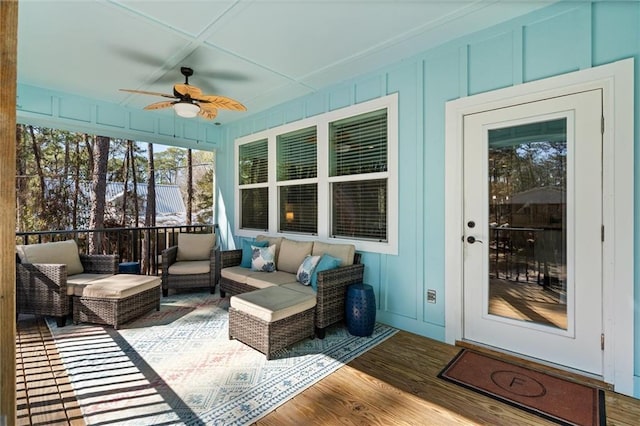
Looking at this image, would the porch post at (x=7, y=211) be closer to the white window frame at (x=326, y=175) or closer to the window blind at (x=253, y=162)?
the white window frame at (x=326, y=175)

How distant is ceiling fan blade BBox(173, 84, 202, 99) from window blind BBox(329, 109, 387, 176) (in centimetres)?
170

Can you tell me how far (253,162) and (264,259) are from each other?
208 centimetres

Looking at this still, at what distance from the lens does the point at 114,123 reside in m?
4.64

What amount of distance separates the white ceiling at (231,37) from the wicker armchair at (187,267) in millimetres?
2357

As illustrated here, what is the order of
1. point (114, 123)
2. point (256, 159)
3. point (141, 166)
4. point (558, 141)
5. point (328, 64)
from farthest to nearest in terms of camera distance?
point (141, 166) → point (256, 159) → point (114, 123) → point (328, 64) → point (558, 141)

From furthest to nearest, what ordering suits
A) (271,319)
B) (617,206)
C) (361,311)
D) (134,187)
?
(134,187)
(361,311)
(271,319)
(617,206)

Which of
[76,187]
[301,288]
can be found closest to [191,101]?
[301,288]

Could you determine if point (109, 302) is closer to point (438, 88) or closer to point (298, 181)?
point (298, 181)

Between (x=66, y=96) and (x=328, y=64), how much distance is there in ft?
12.5

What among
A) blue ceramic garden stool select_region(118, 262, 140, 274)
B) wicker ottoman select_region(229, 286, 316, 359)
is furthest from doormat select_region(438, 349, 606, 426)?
blue ceramic garden stool select_region(118, 262, 140, 274)

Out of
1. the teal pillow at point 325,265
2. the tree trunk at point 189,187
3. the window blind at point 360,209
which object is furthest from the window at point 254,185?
the tree trunk at point 189,187

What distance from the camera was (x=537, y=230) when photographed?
2.57m

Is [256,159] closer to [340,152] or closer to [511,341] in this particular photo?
[340,152]

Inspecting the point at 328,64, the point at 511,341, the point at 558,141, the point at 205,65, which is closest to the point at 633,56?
the point at 558,141
